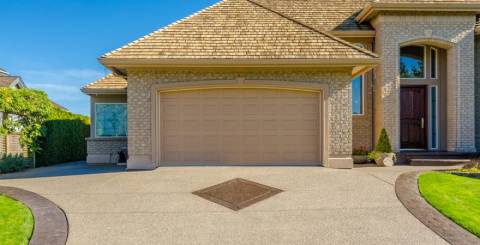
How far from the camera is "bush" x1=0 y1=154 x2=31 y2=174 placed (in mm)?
9444

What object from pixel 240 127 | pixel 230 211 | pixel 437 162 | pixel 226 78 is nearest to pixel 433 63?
pixel 437 162

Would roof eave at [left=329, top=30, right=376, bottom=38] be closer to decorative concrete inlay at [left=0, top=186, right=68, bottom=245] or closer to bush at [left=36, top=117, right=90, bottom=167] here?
decorative concrete inlay at [left=0, top=186, right=68, bottom=245]

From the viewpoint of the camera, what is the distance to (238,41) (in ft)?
28.6

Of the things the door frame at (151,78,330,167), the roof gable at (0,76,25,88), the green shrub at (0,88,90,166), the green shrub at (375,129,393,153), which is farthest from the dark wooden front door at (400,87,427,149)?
the roof gable at (0,76,25,88)

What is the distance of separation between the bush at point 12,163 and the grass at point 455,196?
39.9ft

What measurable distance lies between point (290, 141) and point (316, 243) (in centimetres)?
497

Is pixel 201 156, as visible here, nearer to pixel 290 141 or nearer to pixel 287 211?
pixel 290 141

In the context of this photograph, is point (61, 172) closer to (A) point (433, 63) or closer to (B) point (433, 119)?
(B) point (433, 119)

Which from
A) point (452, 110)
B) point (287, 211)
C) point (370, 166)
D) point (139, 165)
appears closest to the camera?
point (287, 211)

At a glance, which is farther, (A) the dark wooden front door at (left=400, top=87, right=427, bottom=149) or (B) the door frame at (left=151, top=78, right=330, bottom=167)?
(A) the dark wooden front door at (left=400, top=87, right=427, bottom=149)

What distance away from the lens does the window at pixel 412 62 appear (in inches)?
447

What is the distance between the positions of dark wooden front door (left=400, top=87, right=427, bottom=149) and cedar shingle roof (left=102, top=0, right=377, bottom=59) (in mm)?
4351

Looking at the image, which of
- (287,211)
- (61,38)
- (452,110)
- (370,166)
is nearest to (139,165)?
(287,211)

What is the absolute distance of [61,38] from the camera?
16.8m
